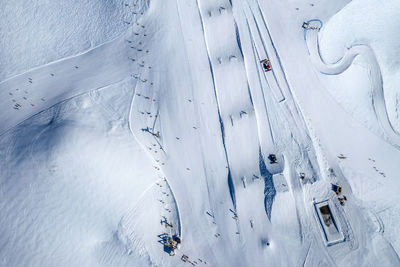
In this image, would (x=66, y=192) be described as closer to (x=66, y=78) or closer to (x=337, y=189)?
(x=66, y=78)

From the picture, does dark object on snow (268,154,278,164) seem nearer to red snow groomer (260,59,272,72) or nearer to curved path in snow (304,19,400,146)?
red snow groomer (260,59,272,72)

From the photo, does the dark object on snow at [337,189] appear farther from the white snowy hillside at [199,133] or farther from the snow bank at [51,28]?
the snow bank at [51,28]

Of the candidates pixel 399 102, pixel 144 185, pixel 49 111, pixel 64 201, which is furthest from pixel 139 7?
pixel 399 102

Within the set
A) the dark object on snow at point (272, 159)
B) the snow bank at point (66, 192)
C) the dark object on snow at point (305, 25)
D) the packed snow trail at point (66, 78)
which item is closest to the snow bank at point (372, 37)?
the dark object on snow at point (305, 25)

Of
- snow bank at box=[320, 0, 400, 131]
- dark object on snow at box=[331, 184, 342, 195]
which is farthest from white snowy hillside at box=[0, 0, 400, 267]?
dark object on snow at box=[331, 184, 342, 195]

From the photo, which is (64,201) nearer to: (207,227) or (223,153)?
(207,227)
